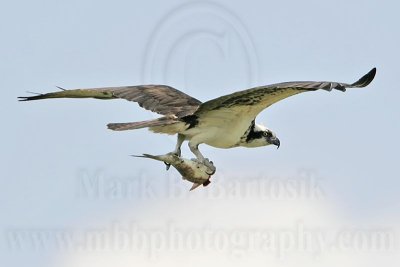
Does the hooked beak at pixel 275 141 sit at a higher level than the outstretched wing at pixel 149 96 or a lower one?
lower

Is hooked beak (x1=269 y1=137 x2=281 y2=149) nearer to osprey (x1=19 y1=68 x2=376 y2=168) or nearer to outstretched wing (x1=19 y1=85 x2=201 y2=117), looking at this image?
osprey (x1=19 y1=68 x2=376 y2=168)

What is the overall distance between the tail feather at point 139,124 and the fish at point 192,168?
19.0 inches

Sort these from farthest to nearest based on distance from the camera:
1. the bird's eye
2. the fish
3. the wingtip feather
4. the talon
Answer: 1. the bird's eye
2. the talon
3. the fish
4. the wingtip feather

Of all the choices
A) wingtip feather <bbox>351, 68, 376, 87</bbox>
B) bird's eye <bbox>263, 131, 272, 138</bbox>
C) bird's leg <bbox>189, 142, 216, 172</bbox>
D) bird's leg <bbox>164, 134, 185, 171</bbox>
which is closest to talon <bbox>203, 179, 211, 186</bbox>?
bird's leg <bbox>189, 142, 216, 172</bbox>

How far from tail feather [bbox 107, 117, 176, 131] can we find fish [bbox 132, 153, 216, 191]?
0.48m

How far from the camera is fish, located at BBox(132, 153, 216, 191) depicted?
72.9 feet

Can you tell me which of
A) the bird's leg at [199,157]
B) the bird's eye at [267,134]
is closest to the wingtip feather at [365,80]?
the bird's leg at [199,157]

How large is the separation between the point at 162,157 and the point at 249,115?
5.07ft

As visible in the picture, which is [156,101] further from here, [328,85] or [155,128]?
[328,85]

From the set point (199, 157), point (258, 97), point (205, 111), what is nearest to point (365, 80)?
point (258, 97)

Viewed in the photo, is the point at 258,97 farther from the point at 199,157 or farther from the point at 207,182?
the point at 207,182

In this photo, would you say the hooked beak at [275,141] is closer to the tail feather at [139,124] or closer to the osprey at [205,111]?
the osprey at [205,111]

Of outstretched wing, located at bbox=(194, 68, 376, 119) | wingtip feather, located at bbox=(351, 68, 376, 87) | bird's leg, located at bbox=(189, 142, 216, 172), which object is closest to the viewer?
outstretched wing, located at bbox=(194, 68, 376, 119)

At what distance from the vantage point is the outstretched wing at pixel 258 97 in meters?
20.8
